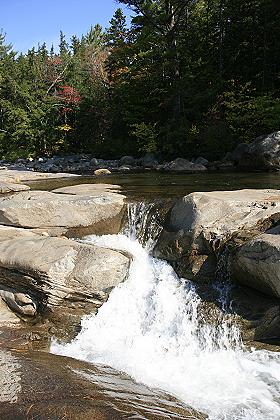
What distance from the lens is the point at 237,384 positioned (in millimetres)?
4594

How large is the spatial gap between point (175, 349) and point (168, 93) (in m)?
17.9

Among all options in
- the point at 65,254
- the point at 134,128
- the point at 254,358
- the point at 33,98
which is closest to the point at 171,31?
the point at 134,128

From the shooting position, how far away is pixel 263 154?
611 inches

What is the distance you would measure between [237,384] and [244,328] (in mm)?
1108

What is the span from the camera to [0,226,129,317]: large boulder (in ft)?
20.5

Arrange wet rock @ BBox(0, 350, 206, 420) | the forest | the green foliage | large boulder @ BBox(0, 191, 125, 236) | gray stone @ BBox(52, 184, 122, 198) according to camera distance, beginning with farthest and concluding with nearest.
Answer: the green foliage
the forest
gray stone @ BBox(52, 184, 122, 198)
large boulder @ BBox(0, 191, 125, 236)
wet rock @ BBox(0, 350, 206, 420)

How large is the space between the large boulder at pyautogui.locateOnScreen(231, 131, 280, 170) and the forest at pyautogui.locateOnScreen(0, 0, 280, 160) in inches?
94.0

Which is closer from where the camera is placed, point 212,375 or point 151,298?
point 212,375

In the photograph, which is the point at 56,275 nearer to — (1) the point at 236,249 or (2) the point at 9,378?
(2) the point at 9,378

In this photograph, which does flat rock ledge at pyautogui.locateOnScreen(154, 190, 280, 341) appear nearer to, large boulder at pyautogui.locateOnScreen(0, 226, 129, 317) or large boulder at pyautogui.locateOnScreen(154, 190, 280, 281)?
large boulder at pyautogui.locateOnScreen(154, 190, 280, 281)

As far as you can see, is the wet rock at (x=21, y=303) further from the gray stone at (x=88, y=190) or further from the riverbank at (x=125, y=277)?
the gray stone at (x=88, y=190)

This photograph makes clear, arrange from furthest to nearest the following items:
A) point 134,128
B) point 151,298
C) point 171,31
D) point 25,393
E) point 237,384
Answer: point 134,128
point 171,31
point 151,298
point 237,384
point 25,393

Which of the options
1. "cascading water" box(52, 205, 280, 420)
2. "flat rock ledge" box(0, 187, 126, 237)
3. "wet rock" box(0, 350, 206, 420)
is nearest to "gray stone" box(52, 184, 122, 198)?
"flat rock ledge" box(0, 187, 126, 237)

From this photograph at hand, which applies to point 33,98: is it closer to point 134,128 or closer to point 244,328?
A: point 134,128
